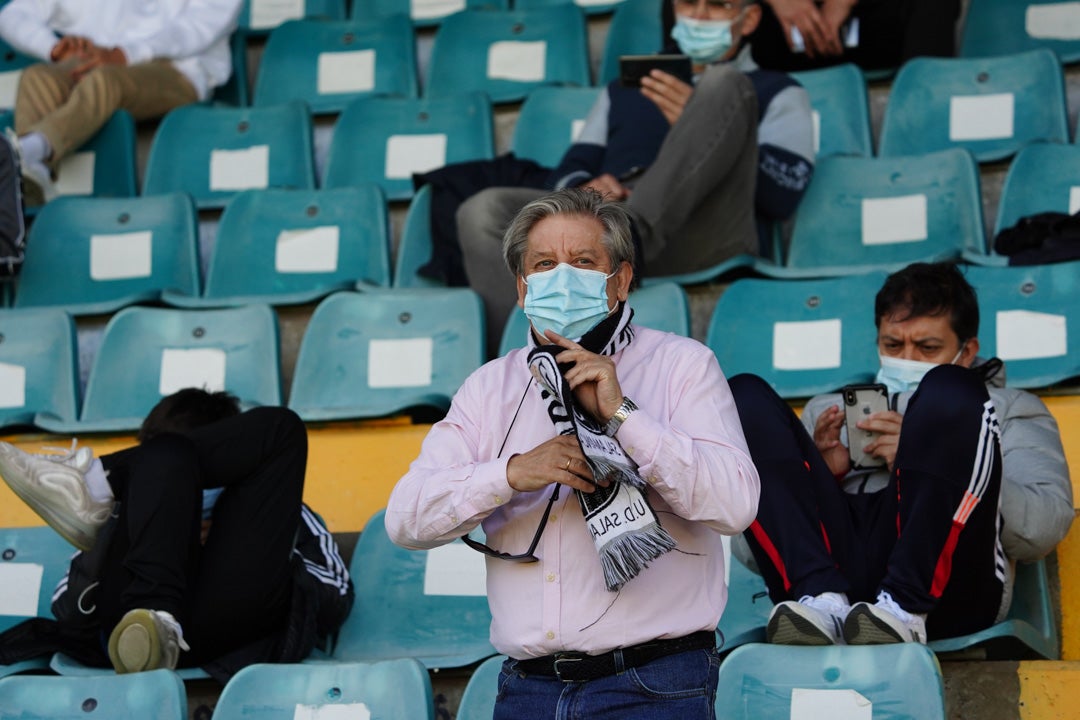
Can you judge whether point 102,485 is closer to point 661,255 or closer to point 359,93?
point 661,255

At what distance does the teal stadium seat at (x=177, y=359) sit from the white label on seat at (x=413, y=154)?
100 cm

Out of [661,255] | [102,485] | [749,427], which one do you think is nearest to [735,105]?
[661,255]

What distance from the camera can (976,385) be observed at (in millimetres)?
2387

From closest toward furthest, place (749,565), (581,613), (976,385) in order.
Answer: (581,613), (976,385), (749,565)

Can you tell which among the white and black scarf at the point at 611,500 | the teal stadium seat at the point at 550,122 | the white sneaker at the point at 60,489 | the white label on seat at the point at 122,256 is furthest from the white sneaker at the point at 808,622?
the white label on seat at the point at 122,256

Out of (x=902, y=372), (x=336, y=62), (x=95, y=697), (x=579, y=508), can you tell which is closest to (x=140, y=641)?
(x=95, y=697)

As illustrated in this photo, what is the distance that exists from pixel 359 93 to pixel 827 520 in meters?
3.07

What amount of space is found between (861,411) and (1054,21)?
2464mm

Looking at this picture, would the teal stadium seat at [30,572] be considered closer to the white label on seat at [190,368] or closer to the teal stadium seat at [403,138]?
the white label on seat at [190,368]

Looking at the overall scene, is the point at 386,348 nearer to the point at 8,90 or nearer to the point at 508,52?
the point at 508,52

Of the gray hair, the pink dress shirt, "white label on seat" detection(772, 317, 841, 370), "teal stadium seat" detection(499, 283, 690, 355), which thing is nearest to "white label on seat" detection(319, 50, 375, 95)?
"teal stadium seat" detection(499, 283, 690, 355)

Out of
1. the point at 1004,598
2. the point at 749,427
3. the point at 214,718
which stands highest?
the point at 749,427

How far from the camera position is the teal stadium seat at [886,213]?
383 cm

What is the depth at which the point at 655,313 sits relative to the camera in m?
3.42
